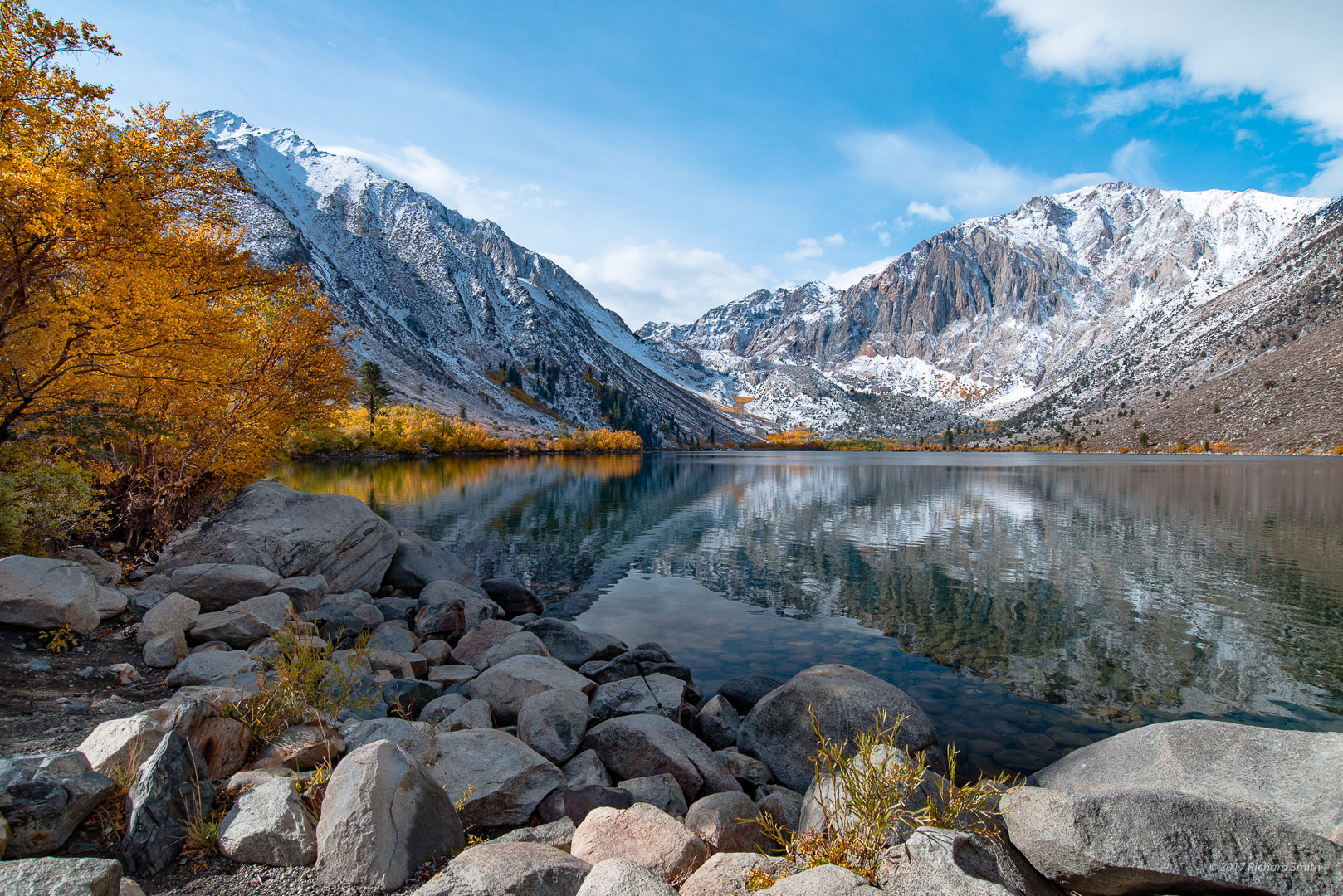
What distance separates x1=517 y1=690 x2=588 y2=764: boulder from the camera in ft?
35.3

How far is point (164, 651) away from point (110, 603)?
2.88m

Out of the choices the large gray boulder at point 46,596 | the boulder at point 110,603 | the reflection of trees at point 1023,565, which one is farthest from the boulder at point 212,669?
the reflection of trees at point 1023,565

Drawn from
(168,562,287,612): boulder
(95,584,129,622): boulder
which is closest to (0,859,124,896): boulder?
(95,584,129,622): boulder

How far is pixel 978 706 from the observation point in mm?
15227

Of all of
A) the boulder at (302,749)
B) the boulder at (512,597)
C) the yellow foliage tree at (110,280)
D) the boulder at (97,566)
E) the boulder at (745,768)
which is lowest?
the boulder at (512,597)

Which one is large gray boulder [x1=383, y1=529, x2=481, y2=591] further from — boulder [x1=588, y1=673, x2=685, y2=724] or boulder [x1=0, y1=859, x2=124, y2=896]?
boulder [x1=0, y1=859, x2=124, y2=896]

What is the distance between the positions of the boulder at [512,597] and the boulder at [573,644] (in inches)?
226

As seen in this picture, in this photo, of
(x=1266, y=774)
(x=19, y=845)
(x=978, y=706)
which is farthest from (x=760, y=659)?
(x=19, y=845)

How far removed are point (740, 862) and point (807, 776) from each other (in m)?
5.65

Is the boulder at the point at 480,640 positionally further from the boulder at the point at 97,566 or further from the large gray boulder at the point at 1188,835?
the large gray boulder at the point at 1188,835

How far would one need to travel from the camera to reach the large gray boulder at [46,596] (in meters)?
10.8

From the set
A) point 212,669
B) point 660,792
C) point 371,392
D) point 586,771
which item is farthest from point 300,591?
point 371,392

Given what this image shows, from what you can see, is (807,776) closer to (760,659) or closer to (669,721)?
(669,721)

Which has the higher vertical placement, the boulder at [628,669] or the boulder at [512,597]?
the boulder at [628,669]
